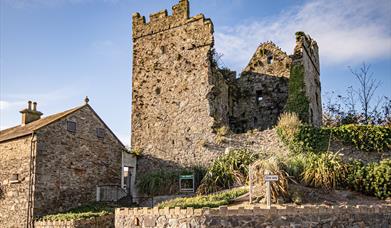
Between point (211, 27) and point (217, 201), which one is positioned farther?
point (211, 27)

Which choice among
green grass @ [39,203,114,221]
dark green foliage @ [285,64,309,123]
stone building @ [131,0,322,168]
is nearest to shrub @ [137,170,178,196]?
stone building @ [131,0,322,168]

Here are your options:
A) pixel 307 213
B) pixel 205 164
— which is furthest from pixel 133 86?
pixel 307 213

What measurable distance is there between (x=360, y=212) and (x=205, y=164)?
7844 millimetres

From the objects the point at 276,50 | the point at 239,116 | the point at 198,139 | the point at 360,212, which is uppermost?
the point at 276,50

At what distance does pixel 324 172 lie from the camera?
14.8 metres

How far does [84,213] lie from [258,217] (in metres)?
7.09

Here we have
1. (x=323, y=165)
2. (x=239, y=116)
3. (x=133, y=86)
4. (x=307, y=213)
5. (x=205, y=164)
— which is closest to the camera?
(x=307, y=213)

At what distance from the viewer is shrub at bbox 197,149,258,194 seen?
53.4 feet

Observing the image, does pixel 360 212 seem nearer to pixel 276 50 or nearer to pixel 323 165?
pixel 323 165

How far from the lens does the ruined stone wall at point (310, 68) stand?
20922mm

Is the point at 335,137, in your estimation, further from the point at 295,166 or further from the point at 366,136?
the point at 295,166

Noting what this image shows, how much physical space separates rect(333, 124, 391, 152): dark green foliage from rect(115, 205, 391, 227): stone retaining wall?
4.83m

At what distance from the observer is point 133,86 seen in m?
21.8

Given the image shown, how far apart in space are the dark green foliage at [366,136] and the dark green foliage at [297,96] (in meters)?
2.77
